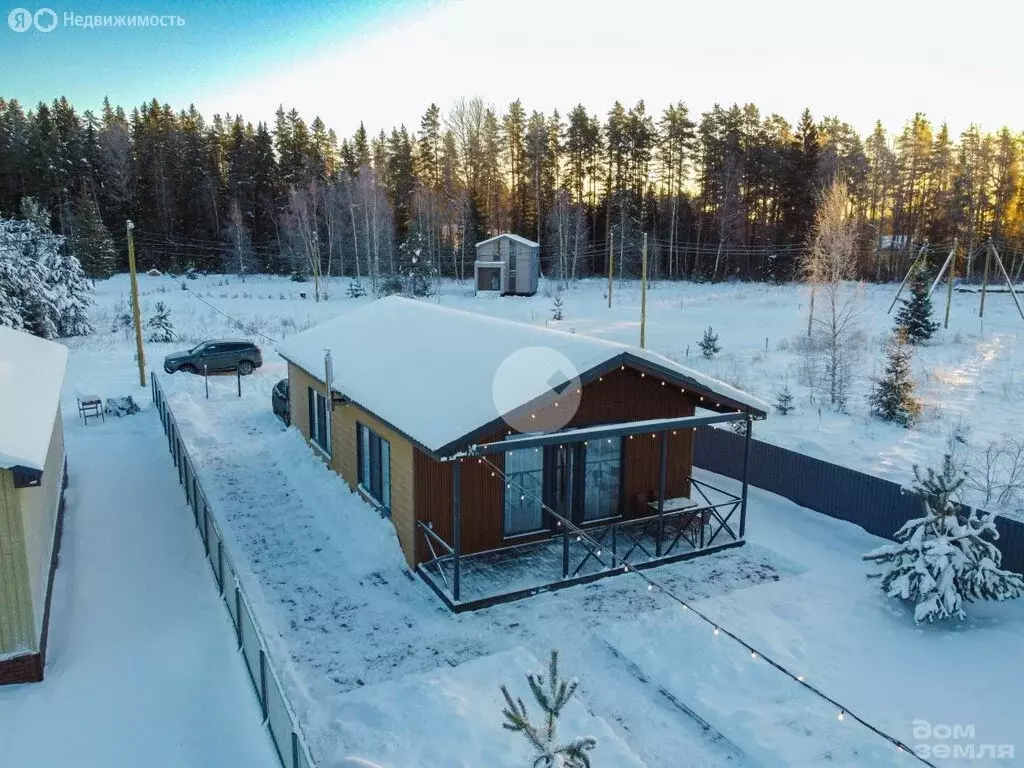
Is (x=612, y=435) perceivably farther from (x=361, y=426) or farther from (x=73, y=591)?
(x=73, y=591)

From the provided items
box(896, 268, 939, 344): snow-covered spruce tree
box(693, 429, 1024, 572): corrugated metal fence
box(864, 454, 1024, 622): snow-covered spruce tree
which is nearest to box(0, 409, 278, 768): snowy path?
box(864, 454, 1024, 622): snow-covered spruce tree

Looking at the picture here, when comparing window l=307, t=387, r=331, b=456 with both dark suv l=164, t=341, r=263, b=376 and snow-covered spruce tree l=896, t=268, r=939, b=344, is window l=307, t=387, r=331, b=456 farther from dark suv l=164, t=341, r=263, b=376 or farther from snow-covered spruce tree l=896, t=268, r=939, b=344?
snow-covered spruce tree l=896, t=268, r=939, b=344

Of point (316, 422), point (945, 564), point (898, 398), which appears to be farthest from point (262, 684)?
point (898, 398)

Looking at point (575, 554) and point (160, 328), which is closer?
point (575, 554)

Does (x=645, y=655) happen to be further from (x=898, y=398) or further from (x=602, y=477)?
(x=898, y=398)

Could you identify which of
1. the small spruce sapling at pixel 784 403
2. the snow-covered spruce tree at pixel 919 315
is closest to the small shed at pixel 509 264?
the snow-covered spruce tree at pixel 919 315
